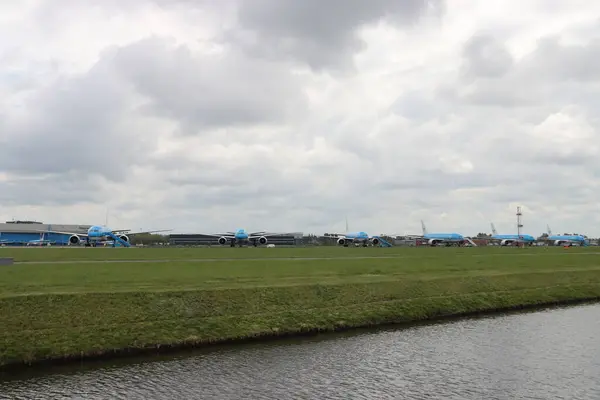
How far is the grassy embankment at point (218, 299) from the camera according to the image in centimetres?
3070

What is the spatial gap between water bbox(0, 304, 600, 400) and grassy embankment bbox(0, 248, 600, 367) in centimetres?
273

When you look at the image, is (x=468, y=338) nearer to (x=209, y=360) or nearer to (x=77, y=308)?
(x=209, y=360)

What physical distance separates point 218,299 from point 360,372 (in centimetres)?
1527

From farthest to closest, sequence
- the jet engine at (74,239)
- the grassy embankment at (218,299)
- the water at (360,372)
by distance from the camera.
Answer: the jet engine at (74,239)
the grassy embankment at (218,299)
the water at (360,372)

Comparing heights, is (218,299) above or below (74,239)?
below

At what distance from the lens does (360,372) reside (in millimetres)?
25656

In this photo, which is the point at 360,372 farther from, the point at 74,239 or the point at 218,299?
the point at 74,239

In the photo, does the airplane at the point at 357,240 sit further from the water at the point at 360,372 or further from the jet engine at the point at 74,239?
the water at the point at 360,372

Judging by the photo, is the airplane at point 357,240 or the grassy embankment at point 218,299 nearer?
the grassy embankment at point 218,299

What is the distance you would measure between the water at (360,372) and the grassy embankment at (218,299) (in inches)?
107

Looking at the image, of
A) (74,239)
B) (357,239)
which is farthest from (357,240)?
(74,239)

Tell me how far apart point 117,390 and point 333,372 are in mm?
9805

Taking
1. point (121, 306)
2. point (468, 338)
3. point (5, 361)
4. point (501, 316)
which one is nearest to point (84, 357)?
point (5, 361)

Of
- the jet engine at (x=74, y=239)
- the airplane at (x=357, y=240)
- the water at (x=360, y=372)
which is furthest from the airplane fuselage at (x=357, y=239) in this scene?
the water at (x=360, y=372)
